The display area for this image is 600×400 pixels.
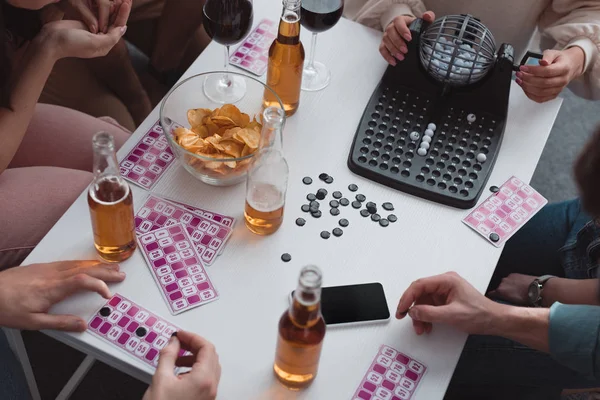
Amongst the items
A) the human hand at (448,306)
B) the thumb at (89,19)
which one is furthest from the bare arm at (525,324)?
the thumb at (89,19)

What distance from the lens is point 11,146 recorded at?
1356 mm

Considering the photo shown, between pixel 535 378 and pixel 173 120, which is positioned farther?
pixel 535 378

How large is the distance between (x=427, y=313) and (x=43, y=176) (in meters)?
0.85

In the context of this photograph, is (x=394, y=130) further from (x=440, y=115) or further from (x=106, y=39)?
(x=106, y=39)

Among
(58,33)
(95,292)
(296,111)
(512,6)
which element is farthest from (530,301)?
(58,33)

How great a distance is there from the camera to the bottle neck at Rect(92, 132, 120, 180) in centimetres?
100

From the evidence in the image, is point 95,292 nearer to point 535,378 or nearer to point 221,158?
point 221,158

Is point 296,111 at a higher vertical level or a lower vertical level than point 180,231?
higher

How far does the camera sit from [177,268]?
116cm

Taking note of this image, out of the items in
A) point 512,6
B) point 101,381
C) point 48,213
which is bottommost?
point 101,381

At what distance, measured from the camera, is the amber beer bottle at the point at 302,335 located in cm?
88

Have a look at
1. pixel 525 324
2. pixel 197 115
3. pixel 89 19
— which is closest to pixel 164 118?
pixel 197 115

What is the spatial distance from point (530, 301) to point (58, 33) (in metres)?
1.14

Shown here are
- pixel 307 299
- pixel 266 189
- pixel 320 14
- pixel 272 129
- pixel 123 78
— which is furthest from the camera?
pixel 123 78
